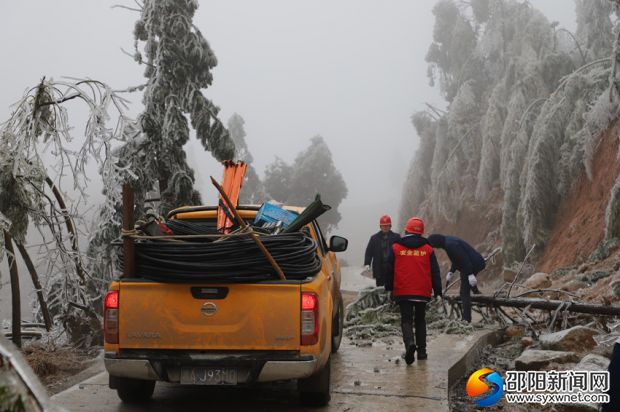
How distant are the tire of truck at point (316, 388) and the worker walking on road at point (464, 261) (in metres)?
4.90

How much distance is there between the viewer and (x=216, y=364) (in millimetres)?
5055

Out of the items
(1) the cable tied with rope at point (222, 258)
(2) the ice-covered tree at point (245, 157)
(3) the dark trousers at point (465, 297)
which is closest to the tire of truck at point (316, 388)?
(1) the cable tied with rope at point (222, 258)

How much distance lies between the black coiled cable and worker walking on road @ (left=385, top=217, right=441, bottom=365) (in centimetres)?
222

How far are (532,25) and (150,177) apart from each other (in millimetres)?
18346

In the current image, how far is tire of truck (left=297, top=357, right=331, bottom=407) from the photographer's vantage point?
5.55 meters

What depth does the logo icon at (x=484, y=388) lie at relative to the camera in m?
6.87

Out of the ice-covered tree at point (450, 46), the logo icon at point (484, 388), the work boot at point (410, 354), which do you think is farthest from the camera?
the ice-covered tree at point (450, 46)

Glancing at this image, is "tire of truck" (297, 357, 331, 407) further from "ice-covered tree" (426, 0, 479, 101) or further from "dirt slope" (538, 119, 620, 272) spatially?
"ice-covered tree" (426, 0, 479, 101)

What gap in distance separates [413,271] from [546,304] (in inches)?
148

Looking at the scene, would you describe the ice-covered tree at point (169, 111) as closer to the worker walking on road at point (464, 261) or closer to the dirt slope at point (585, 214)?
the worker walking on road at point (464, 261)

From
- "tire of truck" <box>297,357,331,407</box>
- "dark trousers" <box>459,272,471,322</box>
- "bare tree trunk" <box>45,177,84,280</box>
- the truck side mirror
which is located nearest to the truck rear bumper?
"tire of truck" <box>297,357,331,407</box>

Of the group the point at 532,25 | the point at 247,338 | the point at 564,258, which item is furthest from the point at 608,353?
the point at 532,25

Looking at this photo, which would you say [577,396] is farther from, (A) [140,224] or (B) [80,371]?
(B) [80,371]

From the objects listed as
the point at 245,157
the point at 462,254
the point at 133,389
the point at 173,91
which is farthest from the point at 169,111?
the point at 245,157
